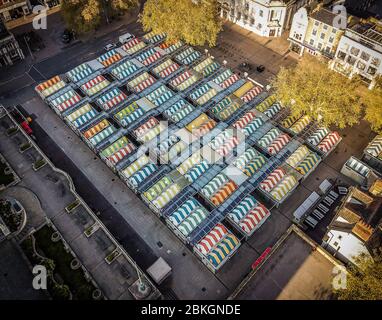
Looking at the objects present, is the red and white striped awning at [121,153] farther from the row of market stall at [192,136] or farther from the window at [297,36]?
the window at [297,36]

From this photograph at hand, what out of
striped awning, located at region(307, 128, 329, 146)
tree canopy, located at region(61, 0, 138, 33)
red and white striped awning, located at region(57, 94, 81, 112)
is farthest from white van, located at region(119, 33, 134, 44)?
striped awning, located at region(307, 128, 329, 146)

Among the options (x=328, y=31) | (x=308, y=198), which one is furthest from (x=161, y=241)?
(x=328, y=31)

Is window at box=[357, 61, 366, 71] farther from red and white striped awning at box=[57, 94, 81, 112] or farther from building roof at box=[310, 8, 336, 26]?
red and white striped awning at box=[57, 94, 81, 112]

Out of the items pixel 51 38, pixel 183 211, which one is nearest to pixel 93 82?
pixel 51 38

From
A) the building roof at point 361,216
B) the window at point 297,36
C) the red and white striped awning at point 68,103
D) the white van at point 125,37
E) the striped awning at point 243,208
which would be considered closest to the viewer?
the building roof at point 361,216

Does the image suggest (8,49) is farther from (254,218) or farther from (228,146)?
(254,218)

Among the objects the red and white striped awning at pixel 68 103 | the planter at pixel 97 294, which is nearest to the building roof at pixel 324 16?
the red and white striped awning at pixel 68 103

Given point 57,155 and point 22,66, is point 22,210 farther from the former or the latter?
point 22,66
